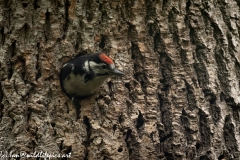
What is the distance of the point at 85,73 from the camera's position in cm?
351

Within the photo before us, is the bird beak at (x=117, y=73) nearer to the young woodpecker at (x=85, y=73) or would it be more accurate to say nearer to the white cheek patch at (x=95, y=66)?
the young woodpecker at (x=85, y=73)

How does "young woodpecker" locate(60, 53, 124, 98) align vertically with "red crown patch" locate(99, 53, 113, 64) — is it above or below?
below

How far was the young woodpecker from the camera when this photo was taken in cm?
337

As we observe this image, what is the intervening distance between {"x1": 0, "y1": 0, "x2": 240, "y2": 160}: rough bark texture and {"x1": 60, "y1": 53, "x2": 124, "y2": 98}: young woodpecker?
0.06 m

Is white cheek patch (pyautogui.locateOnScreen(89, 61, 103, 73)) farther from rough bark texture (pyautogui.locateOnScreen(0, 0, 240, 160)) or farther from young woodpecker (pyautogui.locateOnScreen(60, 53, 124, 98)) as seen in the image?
rough bark texture (pyautogui.locateOnScreen(0, 0, 240, 160))

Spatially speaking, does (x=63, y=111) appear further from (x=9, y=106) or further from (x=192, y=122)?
(x=192, y=122)

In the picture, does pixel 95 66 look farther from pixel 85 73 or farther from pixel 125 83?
pixel 125 83

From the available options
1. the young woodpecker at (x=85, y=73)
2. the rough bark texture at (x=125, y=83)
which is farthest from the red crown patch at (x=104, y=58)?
the rough bark texture at (x=125, y=83)

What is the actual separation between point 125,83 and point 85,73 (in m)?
0.33

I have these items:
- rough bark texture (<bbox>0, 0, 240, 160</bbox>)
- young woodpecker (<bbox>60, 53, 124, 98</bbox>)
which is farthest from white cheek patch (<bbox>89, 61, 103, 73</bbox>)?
rough bark texture (<bbox>0, 0, 240, 160</bbox>)

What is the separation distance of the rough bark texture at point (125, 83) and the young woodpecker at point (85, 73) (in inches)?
2.4

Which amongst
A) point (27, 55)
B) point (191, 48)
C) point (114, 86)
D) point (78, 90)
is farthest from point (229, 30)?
point (27, 55)

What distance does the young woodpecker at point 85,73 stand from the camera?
11.1 feet

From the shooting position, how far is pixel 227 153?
353 cm
